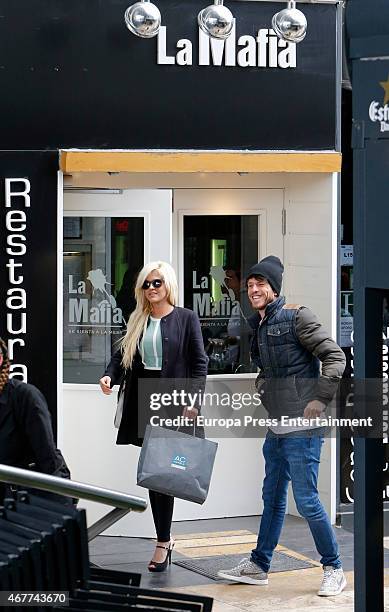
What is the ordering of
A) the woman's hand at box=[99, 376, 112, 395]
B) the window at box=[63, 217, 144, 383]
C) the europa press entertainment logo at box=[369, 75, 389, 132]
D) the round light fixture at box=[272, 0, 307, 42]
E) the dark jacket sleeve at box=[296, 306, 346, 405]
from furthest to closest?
the window at box=[63, 217, 144, 383], the round light fixture at box=[272, 0, 307, 42], the woman's hand at box=[99, 376, 112, 395], the dark jacket sleeve at box=[296, 306, 346, 405], the europa press entertainment logo at box=[369, 75, 389, 132]

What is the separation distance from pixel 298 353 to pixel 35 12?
261 cm

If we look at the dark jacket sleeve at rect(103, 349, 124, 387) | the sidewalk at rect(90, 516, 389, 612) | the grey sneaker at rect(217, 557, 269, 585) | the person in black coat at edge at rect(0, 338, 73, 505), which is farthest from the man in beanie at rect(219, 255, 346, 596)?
the person in black coat at edge at rect(0, 338, 73, 505)

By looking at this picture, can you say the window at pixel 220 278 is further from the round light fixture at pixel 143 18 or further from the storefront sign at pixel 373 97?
the storefront sign at pixel 373 97

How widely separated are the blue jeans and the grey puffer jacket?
186 mm

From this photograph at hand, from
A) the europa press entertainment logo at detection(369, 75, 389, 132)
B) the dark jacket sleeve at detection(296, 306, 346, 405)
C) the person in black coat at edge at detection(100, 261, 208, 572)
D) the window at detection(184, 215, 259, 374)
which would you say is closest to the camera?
the europa press entertainment logo at detection(369, 75, 389, 132)

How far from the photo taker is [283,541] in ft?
27.3

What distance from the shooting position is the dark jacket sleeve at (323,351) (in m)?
6.82

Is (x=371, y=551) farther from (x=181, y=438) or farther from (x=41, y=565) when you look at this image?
(x=181, y=438)

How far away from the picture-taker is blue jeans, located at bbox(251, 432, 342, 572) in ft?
23.0

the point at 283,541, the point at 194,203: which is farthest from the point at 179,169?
the point at 283,541

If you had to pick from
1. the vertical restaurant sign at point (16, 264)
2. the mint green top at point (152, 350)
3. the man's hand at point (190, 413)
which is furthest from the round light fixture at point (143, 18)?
the man's hand at point (190, 413)

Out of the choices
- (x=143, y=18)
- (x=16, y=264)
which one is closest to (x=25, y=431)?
(x=16, y=264)

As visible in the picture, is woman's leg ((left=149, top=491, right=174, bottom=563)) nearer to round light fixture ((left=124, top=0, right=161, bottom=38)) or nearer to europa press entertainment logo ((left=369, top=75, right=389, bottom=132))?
round light fixture ((left=124, top=0, right=161, bottom=38))

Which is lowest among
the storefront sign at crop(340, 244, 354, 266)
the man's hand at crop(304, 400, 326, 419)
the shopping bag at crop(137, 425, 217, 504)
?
the shopping bag at crop(137, 425, 217, 504)
